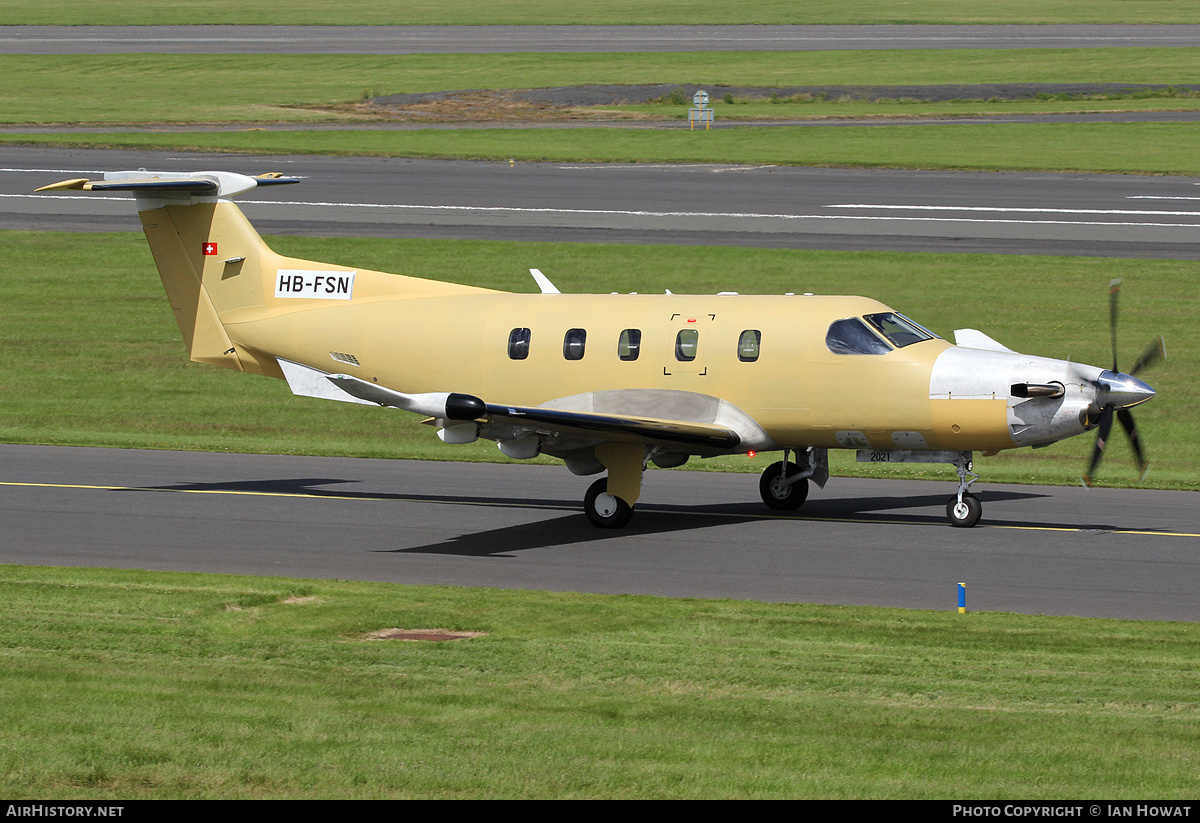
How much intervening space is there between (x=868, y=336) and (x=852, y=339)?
22 centimetres

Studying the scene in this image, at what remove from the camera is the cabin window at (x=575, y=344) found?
20.6 m

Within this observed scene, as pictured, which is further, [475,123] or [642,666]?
[475,123]

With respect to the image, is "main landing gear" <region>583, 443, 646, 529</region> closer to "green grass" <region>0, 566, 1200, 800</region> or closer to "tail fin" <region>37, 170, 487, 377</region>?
"tail fin" <region>37, 170, 487, 377</region>

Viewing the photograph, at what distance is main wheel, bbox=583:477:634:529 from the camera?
19984 mm

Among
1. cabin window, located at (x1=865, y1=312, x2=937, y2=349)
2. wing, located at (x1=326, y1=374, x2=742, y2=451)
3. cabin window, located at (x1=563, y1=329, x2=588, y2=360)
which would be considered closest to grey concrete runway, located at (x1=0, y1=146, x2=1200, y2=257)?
cabin window, located at (x1=865, y1=312, x2=937, y2=349)

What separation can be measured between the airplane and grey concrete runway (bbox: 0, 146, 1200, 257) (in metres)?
17.3

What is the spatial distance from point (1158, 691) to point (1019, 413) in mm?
7105

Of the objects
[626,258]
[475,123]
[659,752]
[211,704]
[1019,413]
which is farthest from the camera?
[475,123]

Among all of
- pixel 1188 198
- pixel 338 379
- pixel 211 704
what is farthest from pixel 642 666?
pixel 1188 198

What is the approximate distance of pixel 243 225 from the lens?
2280 centimetres

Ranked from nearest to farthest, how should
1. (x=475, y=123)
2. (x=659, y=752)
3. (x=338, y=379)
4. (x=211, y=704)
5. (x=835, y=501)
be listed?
(x=659, y=752) < (x=211, y=704) < (x=338, y=379) < (x=835, y=501) < (x=475, y=123)

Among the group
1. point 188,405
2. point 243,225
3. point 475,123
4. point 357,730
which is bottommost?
point 357,730

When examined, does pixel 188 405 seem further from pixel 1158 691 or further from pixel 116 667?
pixel 1158 691

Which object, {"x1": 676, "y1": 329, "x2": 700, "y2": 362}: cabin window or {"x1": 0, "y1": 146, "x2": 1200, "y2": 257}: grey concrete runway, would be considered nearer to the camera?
{"x1": 676, "y1": 329, "x2": 700, "y2": 362}: cabin window
